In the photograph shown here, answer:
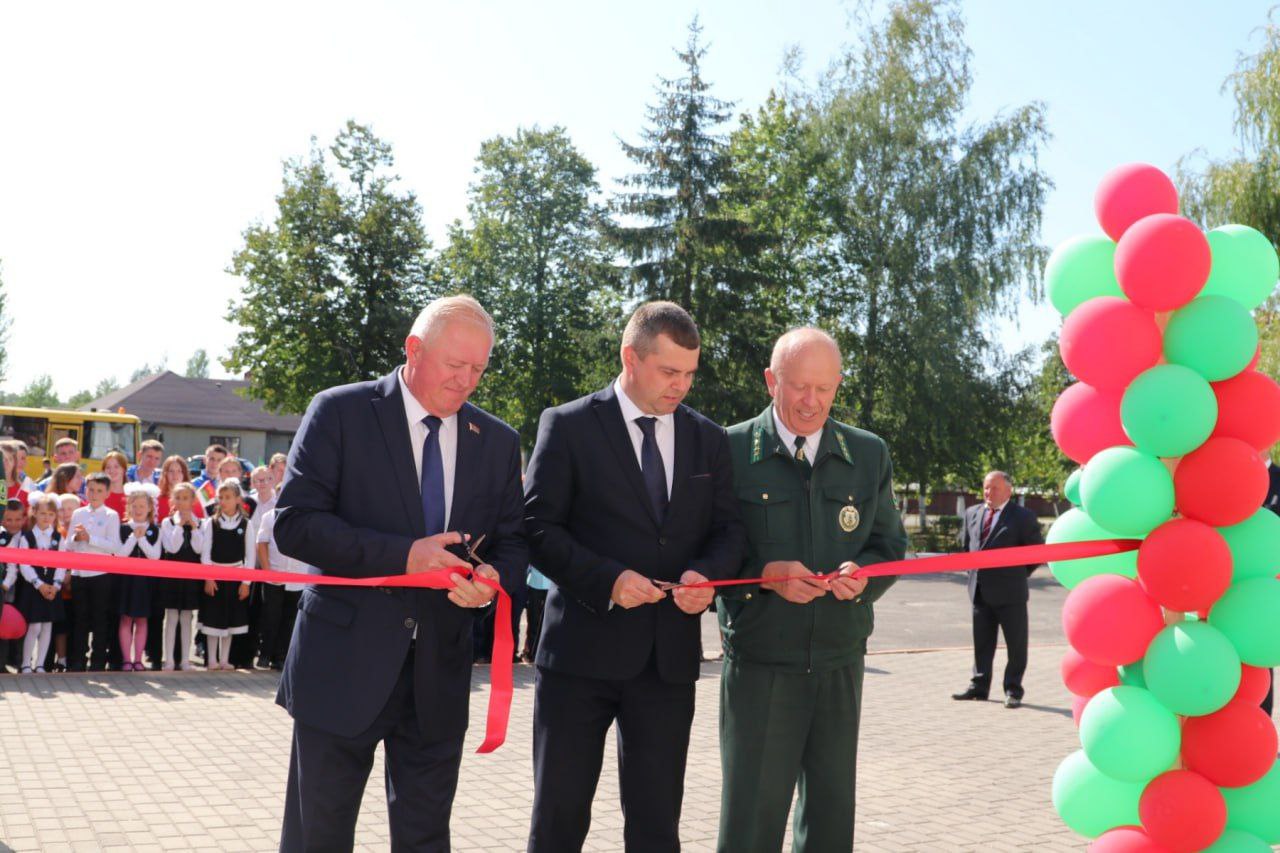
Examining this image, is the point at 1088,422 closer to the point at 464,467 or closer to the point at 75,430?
the point at 464,467

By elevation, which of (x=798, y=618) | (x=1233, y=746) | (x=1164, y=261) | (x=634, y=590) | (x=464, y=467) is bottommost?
(x=1233, y=746)

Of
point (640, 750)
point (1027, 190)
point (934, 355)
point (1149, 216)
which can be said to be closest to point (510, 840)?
point (640, 750)

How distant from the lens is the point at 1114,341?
402cm

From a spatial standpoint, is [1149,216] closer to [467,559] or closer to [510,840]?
[467,559]

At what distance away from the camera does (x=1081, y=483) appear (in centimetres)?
418

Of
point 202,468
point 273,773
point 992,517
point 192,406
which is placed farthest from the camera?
point 192,406

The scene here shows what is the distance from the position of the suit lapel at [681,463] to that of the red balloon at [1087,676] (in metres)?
1.52

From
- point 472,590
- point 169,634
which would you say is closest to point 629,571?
point 472,590

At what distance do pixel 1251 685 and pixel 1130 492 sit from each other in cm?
82

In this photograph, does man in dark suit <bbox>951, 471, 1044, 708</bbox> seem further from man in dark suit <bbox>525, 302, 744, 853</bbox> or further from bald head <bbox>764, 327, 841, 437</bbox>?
man in dark suit <bbox>525, 302, 744, 853</bbox>

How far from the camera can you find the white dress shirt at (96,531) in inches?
417

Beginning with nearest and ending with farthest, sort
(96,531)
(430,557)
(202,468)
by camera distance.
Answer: (430,557), (96,531), (202,468)

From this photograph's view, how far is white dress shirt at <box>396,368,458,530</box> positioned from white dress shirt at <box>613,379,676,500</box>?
0.68 m

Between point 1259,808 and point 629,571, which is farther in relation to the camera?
point 629,571
